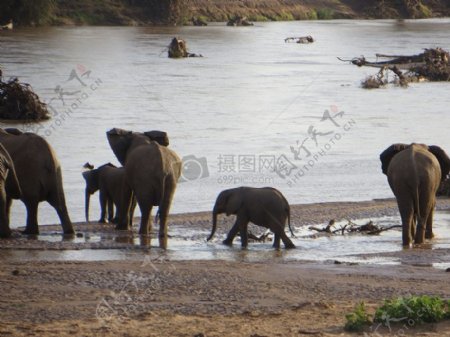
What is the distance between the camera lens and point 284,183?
21.6 metres

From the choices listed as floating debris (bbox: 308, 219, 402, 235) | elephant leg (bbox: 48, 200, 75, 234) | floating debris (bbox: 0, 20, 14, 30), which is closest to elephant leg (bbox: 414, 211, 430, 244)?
floating debris (bbox: 308, 219, 402, 235)

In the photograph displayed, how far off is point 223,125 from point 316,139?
390 centimetres

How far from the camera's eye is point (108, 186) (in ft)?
51.7

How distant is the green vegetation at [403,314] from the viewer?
8828 millimetres

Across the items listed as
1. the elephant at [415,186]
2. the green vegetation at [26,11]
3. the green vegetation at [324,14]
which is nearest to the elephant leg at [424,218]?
the elephant at [415,186]

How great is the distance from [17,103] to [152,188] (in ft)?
56.8

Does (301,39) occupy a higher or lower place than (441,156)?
lower

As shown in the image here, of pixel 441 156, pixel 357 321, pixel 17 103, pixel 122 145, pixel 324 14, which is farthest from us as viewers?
pixel 324 14

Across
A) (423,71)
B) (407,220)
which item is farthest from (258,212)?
(423,71)

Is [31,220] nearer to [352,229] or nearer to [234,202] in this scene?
[234,202]

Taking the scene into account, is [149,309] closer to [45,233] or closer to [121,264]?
[121,264]

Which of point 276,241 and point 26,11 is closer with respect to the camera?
point 276,241

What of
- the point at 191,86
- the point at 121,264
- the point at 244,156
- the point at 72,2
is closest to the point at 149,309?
the point at 121,264

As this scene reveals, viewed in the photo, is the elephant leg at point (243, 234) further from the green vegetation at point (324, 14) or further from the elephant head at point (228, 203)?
the green vegetation at point (324, 14)
